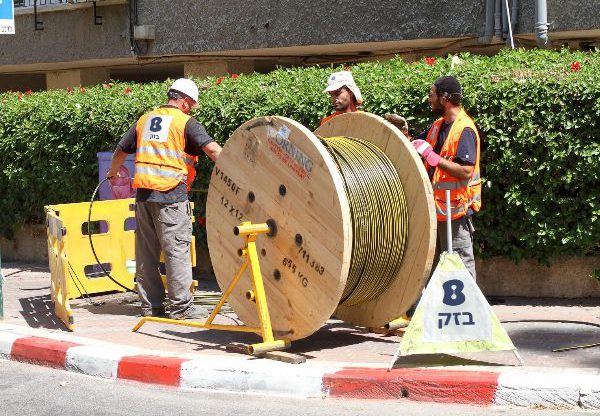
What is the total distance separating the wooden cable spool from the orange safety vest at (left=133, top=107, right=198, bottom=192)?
2.52 feet

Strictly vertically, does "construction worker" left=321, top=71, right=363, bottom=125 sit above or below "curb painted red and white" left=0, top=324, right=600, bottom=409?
above

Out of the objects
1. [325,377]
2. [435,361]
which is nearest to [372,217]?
[435,361]

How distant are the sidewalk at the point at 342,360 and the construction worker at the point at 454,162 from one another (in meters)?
0.87

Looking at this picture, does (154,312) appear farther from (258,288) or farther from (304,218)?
(304,218)

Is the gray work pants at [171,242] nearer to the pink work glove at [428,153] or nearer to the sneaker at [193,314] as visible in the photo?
the sneaker at [193,314]

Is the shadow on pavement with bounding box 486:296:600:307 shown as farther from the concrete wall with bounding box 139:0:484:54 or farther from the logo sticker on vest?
the concrete wall with bounding box 139:0:484:54

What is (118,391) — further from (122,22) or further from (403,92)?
(122,22)

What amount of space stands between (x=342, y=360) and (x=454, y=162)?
5.31 feet

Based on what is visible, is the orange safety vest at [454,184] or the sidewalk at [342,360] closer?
the sidewalk at [342,360]

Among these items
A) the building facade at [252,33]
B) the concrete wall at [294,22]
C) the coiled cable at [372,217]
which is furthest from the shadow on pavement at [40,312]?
the concrete wall at [294,22]

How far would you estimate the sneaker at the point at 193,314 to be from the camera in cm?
912

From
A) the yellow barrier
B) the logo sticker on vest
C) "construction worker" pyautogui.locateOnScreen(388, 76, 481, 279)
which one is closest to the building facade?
the yellow barrier

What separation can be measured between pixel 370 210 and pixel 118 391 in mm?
2078

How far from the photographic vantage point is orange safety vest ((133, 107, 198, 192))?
8898mm
